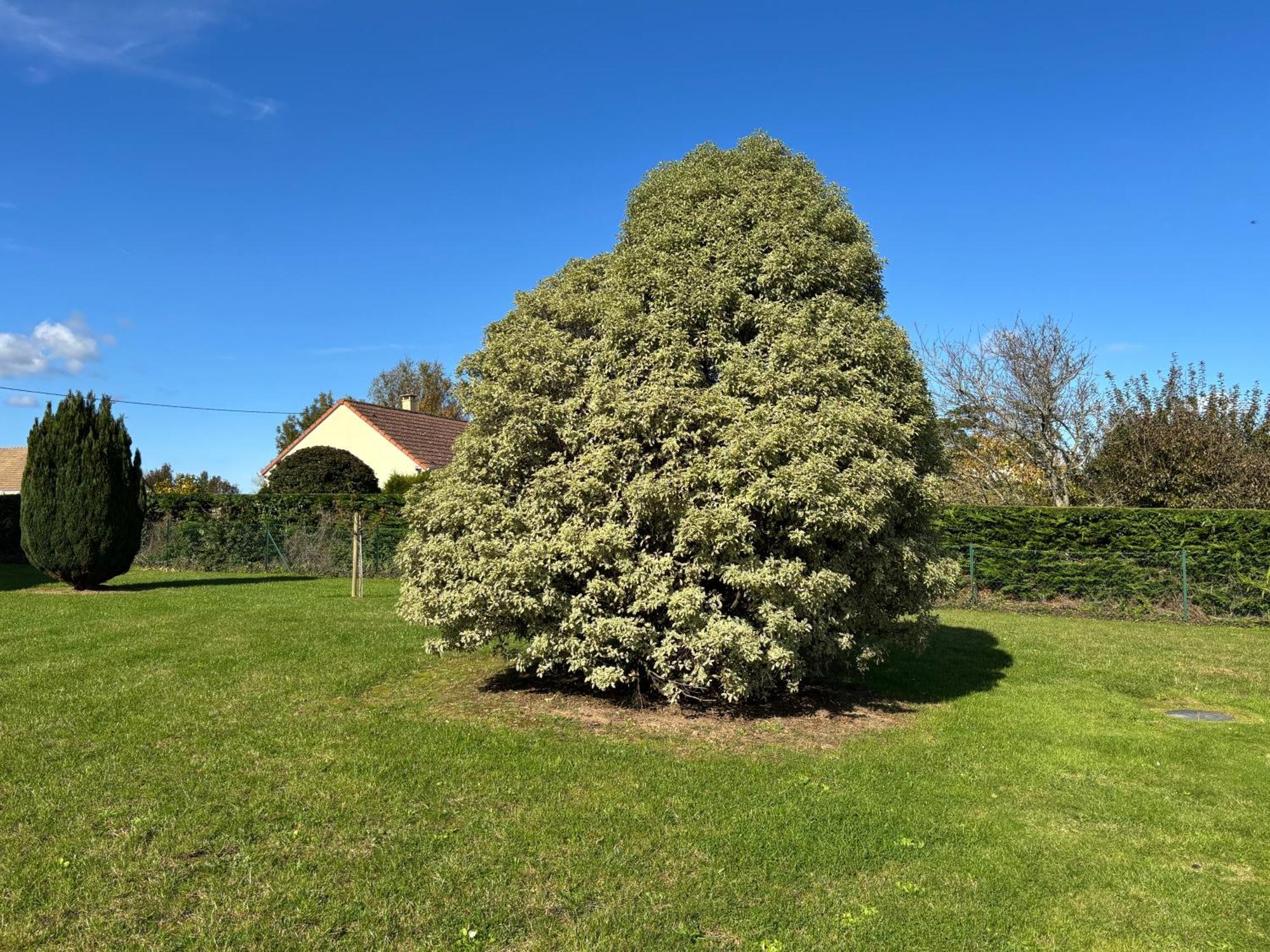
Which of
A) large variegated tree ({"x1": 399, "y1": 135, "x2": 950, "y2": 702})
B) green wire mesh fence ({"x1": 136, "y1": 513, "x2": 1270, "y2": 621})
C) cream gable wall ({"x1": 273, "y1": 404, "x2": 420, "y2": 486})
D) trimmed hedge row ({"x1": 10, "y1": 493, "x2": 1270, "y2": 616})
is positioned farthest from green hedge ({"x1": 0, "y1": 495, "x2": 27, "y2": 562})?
large variegated tree ({"x1": 399, "y1": 135, "x2": 950, "y2": 702})

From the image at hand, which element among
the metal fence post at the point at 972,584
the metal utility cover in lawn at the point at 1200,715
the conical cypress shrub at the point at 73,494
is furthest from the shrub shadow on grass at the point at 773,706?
the conical cypress shrub at the point at 73,494

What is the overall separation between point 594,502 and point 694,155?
4.16 metres

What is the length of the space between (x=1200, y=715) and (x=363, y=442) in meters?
28.1

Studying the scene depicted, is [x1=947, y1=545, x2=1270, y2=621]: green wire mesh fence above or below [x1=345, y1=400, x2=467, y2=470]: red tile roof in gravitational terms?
below

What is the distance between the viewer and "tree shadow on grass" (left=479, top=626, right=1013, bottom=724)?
7.24 m

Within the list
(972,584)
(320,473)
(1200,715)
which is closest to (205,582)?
(320,473)

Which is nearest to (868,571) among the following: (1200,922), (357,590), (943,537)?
(1200,922)

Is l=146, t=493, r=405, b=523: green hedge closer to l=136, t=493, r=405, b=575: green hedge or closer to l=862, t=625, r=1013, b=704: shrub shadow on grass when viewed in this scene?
l=136, t=493, r=405, b=575: green hedge

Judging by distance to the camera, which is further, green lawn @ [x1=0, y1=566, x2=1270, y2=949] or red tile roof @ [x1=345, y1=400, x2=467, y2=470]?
red tile roof @ [x1=345, y1=400, x2=467, y2=470]

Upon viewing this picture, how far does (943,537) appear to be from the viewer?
16.8 meters

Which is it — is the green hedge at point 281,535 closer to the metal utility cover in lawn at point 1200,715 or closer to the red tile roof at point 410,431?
the red tile roof at point 410,431

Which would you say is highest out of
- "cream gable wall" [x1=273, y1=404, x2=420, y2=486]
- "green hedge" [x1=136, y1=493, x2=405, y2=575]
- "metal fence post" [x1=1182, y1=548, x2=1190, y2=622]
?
"cream gable wall" [x1=273, y1=404, x2=420, y2=486]

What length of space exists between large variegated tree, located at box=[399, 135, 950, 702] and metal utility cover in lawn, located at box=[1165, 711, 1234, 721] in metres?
2.58

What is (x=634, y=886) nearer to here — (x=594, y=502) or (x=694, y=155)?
(x=594, y=502)
